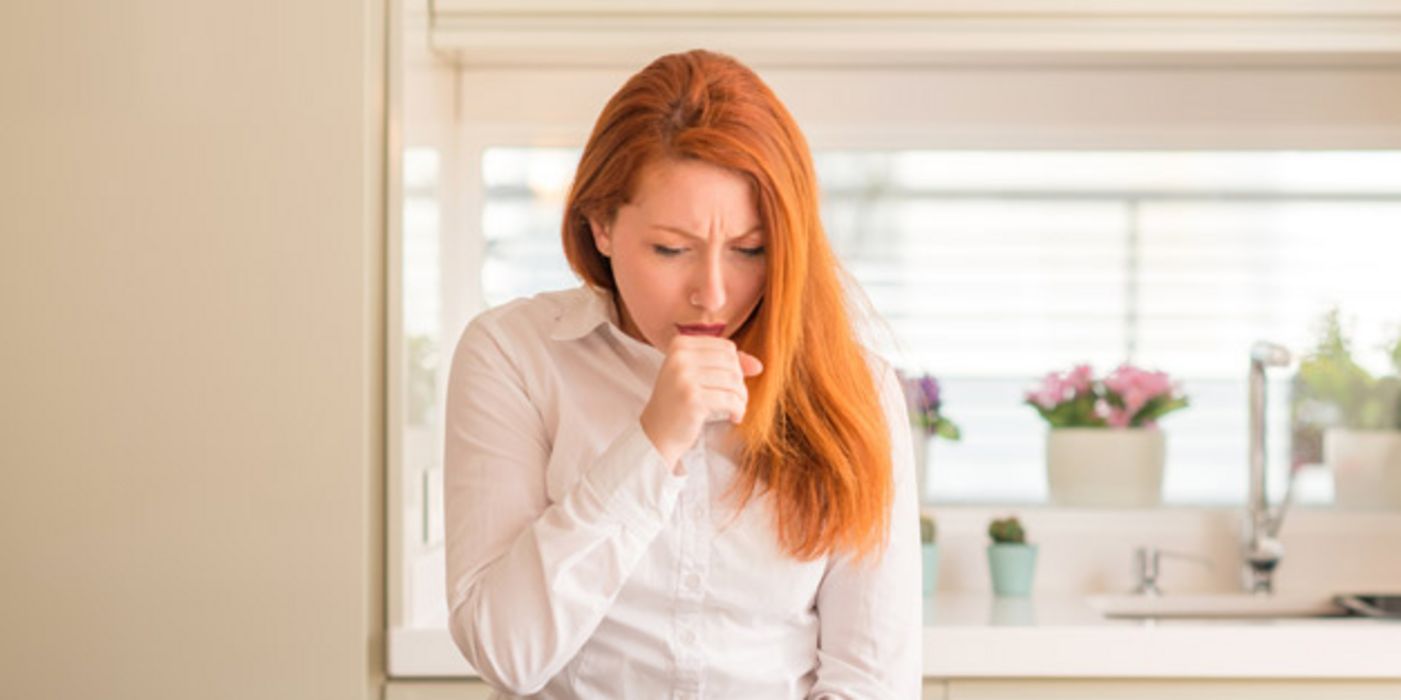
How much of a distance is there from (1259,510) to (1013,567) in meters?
0.43

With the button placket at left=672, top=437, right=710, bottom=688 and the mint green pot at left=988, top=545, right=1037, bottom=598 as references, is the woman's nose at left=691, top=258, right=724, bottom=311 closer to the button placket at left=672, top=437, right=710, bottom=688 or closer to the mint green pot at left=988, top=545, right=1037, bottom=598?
the button placket at left=672, top=437, right=710, bottom=688

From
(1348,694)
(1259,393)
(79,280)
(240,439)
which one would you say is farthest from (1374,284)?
(79,280)

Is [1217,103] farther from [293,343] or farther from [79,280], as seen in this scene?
[79,280]

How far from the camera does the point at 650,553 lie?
59.9 inches

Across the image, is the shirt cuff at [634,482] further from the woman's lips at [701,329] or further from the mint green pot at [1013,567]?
the mint green pot at [1013,567]

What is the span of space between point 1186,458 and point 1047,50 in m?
0.88

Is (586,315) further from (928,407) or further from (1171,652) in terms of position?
(928,407)

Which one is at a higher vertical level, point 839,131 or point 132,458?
point 839,131

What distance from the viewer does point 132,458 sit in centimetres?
213

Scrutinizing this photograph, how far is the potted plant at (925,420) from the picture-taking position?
2.79 m

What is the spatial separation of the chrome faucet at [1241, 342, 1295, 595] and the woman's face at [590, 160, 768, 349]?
4.94ft

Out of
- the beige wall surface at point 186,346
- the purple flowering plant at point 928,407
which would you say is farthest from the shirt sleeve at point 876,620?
the purple flowering plant at point 928,407

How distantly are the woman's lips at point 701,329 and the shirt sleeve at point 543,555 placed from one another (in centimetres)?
9

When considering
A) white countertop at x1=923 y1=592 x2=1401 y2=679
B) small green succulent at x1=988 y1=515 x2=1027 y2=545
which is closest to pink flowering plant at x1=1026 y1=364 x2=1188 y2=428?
small green succulent at x1=988 y1=515 x2=1027 y2=545
